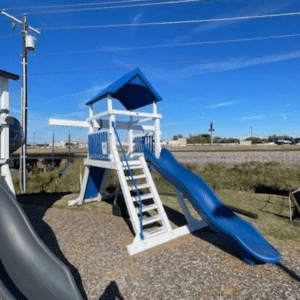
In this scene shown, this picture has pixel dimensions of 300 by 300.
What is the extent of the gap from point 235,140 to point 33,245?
372ft

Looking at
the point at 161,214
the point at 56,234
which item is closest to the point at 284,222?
the point at 161,214

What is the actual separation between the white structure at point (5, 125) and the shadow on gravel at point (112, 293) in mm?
3318

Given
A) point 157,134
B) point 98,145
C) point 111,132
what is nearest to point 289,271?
point 157,134

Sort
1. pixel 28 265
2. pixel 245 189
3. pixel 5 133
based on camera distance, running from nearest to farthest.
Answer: pixel 28 265, pixel 5 133, pixel 245 189

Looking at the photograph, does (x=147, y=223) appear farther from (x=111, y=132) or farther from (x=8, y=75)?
(x=8, y=75)

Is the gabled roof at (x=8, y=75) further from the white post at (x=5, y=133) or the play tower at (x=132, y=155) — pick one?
the play tower at (x=132, y=155)

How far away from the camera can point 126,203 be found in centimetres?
601

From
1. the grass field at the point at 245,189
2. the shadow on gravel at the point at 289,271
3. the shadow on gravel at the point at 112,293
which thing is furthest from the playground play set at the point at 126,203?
the grass field at the point at 245,189

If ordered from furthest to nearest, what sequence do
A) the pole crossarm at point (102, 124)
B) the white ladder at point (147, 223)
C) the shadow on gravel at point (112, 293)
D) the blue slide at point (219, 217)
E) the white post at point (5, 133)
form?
1. the pole crossarm at point (102, 124)
2. the white post at point (5, 133)
3. the white ladder at point (147, 223)
4. the blue slide at point (219, 217)
5. the shadow on gravel at point (112, 293)

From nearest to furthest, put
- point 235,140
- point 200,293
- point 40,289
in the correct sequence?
point 40,289
point 200,293
point 235,140

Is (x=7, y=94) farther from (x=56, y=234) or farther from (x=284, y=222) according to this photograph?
(x=284, y=222)

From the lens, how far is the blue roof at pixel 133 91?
271 inches

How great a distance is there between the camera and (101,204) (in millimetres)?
9703

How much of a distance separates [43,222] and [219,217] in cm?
538
